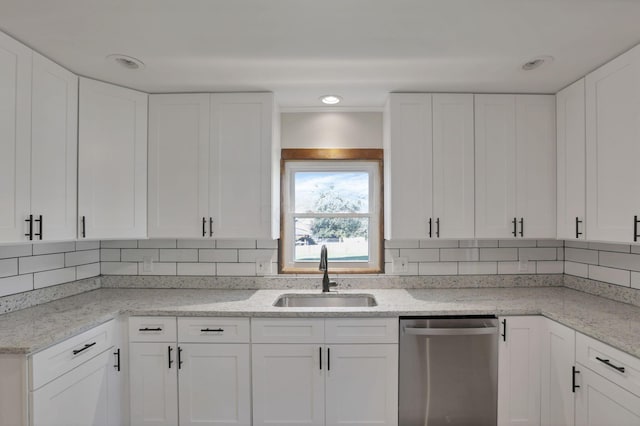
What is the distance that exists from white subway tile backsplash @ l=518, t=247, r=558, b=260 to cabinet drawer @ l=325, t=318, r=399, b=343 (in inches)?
53.1

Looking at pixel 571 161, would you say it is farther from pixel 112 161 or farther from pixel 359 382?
pixel 112 161

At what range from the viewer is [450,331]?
6.79 ft

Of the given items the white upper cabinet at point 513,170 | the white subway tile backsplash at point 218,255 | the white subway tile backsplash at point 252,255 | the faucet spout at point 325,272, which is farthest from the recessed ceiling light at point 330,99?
the white subway tile backsplash at point 218,255

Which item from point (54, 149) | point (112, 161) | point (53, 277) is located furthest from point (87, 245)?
point (54, 149)

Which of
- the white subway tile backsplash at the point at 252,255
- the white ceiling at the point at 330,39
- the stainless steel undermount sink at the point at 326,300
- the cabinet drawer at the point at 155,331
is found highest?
the white ceiling at the point at 330,39

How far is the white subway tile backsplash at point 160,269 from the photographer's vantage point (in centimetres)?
276

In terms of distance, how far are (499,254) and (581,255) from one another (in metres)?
0.55

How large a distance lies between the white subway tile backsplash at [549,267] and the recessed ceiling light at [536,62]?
150 cm

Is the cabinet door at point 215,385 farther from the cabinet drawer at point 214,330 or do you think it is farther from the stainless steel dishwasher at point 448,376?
the stainless steel dishwasher at point 448,376

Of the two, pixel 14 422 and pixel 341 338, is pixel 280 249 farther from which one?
pixel 14 422

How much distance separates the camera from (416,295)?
2.48 meters

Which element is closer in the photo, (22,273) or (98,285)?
(22,273)

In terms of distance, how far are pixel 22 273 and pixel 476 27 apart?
113 inches

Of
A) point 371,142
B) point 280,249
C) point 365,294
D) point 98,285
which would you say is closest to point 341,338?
point 365,294
